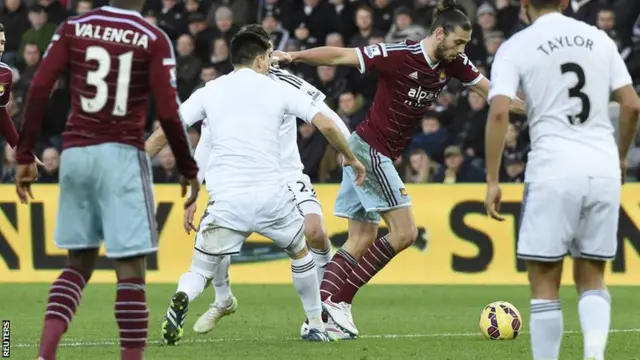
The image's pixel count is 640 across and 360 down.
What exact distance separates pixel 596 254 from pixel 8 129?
5.10 meters

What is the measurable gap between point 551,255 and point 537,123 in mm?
708

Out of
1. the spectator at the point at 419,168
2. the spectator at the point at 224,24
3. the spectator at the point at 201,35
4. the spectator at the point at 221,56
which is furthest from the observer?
the spectator at the point at 201,35

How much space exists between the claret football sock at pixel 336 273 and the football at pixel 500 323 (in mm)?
1130

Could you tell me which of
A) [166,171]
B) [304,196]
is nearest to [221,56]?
[166,171]

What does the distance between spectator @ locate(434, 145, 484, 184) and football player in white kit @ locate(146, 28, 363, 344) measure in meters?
8.08

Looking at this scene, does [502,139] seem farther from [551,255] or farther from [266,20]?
[266,20]

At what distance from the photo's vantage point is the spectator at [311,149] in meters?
18.3

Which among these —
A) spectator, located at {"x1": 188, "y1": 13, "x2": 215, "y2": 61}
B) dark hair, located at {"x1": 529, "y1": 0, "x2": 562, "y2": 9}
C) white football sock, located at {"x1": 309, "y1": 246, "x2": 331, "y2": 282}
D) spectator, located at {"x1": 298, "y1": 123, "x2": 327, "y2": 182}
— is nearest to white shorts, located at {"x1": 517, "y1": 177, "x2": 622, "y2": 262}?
dark hair, located at {"x1": 529, "y1": 0, "x2": 562, "y2": 9}

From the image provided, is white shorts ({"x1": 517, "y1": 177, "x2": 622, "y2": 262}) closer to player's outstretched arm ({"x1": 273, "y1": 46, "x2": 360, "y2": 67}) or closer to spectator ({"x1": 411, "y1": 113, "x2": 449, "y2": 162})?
player's outstretched arm ({"x1": 273, "y1": 46, "x2": 360, "y2": 67})

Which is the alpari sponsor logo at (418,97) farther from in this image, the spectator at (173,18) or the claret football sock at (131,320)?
the spectator at (173,18)

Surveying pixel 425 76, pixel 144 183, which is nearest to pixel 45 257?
pixel 425 76

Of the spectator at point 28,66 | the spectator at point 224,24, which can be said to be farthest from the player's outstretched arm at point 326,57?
the spectator at point 28,66

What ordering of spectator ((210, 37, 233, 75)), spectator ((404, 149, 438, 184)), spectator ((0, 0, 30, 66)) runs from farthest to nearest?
spectator ((0, 0, 30, 66)) < spectator ((210, 37, 233, 75)) < spectator ((404, 149, 438, 184))

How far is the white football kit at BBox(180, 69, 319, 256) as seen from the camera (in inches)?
367
